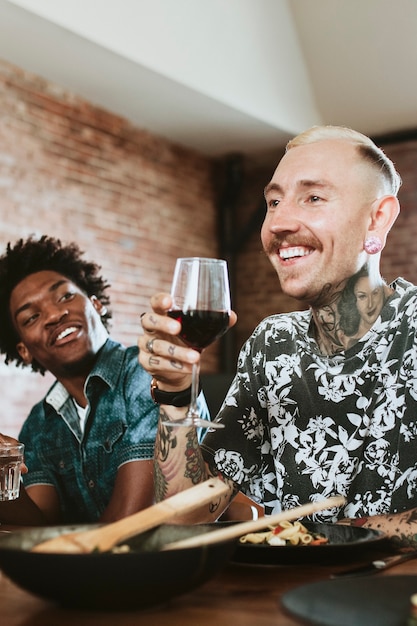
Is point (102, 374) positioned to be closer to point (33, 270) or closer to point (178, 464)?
point (33, 270)

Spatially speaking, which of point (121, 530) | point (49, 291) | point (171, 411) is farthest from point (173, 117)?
point (121, 530)

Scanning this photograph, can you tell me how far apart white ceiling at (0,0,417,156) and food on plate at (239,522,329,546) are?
3.31m

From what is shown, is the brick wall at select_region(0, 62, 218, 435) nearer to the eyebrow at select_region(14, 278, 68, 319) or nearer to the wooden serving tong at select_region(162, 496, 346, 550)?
the eyebrow at select_region(14, 278, 68, 319)

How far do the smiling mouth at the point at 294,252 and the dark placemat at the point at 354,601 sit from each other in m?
0.94

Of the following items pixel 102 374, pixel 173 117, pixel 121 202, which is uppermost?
pixel 173 117

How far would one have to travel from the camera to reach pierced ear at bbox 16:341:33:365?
2.46m

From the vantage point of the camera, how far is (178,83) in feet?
15.1

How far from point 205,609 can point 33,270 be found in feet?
5.87

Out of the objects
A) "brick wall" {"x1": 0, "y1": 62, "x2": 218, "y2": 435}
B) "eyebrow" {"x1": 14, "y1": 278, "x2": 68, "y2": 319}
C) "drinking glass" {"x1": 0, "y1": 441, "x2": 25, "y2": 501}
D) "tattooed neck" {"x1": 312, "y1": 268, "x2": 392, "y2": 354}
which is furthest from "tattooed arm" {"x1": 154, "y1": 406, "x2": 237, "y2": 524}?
"brick wall" {"x1": 0, "y1": 62, "x2": 218, "y2": 435}

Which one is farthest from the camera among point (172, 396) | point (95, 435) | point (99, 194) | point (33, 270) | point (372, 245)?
point (99, 194)

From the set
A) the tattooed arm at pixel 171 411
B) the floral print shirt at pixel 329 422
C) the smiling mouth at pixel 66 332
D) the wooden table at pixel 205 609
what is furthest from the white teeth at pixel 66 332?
the wooden table at pixel 205 609

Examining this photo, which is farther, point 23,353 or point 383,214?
point 23,353

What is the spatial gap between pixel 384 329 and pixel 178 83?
3.38 m

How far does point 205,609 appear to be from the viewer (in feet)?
2.46
